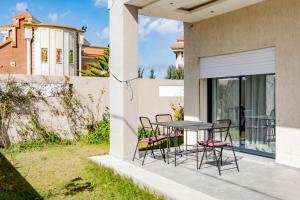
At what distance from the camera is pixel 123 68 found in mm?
8805

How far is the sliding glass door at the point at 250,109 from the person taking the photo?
28.8 feet

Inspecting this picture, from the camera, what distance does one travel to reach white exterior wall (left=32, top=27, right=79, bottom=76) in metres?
32.7

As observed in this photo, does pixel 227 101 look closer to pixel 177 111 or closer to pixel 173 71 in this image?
pixel 177 111

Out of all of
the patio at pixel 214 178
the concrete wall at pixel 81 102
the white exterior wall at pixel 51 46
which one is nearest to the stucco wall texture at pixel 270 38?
the patio at pixel 214 178

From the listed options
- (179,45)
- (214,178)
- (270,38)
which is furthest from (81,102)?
(179,45)

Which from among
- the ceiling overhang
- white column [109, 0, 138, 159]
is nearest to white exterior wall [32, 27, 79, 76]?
the ceiling overhang

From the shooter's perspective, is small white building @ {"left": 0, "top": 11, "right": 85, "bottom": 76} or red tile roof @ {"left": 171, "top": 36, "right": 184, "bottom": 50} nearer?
small white building @ {"left": 0, "top": 11, "right": 85, "bottom": 76}

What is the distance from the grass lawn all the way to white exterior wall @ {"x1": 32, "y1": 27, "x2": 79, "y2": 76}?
77.3 ft

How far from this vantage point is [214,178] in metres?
6.89

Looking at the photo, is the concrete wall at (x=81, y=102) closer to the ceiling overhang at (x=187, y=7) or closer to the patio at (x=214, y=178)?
the patio at (x=214, y=178)

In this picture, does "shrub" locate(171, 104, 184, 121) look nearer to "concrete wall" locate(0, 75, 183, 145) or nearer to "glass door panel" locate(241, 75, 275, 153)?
"concrete wall" locate(0, 75, 183, 145)

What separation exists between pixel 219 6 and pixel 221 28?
96 cm

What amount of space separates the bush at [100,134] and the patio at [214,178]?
3745 mm

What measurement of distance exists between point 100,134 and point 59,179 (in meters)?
5.25
